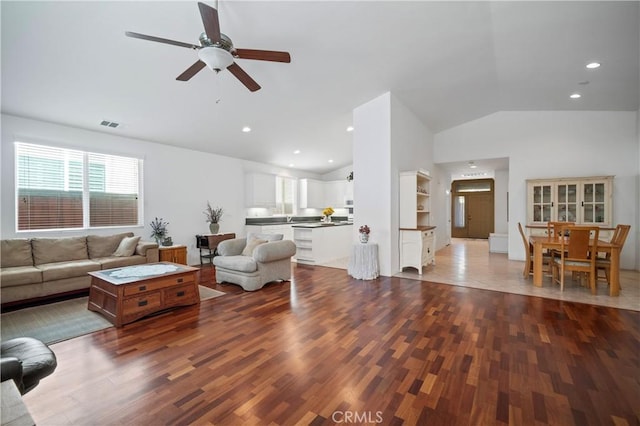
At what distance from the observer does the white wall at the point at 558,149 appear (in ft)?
19.5

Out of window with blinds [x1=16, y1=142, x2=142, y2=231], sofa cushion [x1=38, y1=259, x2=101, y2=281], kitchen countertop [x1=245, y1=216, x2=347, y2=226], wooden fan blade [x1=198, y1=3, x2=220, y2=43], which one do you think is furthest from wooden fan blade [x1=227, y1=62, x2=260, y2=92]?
kitchen countertop [x1=245, y1=216, x2=347, y2=226]

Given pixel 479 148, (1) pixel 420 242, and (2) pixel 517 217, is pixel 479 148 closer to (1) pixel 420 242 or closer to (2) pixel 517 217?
(2) pixel 517 217

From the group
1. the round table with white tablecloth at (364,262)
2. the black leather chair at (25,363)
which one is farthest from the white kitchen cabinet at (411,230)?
the black leather chair at (25,363)

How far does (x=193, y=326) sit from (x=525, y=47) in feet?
Result: 18.3

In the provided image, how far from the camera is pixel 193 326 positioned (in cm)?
308

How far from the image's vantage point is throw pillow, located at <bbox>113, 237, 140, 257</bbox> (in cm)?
488

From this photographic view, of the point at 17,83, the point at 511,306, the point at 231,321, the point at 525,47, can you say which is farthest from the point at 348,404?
the point at 17,83

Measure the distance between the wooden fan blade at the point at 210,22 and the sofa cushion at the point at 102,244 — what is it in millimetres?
4168

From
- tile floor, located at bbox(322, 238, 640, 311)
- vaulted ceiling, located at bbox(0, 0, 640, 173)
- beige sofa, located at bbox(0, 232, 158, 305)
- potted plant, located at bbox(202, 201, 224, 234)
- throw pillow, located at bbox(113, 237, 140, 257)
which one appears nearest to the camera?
vaulted ceiling, located at bbox(0, 0, 640, 173)

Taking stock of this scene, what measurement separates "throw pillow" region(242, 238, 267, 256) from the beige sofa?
5.51 ft

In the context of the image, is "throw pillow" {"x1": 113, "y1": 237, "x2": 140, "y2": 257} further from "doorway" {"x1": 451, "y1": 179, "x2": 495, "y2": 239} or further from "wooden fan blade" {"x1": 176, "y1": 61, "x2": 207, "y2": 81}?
"doorway" {"x1": 451, "y1": 179, "x2": 495, "y2": 239}

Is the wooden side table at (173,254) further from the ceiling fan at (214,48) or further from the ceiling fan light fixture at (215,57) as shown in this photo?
the ceiling fan light fixture at (215,57)

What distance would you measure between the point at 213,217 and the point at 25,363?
5.52m

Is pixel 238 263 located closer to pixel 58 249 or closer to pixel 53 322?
pixel 53 322
